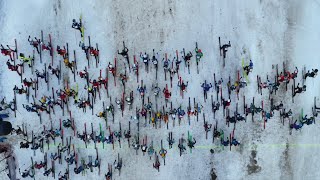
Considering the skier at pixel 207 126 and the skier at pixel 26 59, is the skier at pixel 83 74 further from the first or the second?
the skier at pixel 207 126

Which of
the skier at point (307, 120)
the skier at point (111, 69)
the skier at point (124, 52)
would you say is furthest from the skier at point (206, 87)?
the skier at point (307, 120)

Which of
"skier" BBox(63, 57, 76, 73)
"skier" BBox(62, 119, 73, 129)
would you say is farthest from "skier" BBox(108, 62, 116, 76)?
"skier" BBox(62, 119, 73, 129)

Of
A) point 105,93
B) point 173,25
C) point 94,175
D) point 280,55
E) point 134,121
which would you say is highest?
point 173,25

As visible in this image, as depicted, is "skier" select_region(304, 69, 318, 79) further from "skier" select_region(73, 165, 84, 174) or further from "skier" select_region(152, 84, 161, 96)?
"skier" select_region(73, 165, 84, 174)

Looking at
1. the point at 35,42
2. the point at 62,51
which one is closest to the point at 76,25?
the point at 62,51

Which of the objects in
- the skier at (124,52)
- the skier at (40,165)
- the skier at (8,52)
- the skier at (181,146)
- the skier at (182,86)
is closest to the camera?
the skier at (124,52)

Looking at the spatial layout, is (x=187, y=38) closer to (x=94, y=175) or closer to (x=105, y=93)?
(x=105, y=93)

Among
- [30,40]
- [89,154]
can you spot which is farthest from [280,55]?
[30,40]

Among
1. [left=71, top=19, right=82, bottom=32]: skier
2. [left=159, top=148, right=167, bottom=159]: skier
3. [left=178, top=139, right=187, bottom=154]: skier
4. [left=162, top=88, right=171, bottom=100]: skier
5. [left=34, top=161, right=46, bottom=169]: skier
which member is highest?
[left=71, top=19, right=82, bottom=32]: skier
